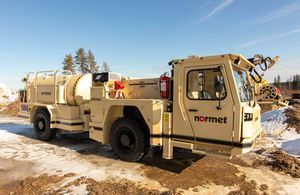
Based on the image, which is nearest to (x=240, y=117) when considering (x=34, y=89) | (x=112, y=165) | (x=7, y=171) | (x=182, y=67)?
(x=182, y=67)

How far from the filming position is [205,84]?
497 centimetres

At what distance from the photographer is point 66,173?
5262 mm

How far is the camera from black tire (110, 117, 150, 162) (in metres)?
5.88

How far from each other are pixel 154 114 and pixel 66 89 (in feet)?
13.8

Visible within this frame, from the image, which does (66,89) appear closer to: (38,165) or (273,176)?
(38,165)

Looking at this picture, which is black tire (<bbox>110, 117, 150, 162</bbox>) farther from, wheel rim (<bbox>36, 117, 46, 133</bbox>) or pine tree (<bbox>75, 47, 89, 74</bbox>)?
pine tree (<bbox>75, 47, 89, 74</bbox>)

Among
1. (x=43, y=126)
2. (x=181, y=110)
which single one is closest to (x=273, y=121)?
(x=181, y=110)

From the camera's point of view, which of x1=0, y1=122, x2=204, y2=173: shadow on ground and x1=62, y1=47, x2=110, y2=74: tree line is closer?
x1=0, y1=122, x2=204, y2=173: shadow on ground

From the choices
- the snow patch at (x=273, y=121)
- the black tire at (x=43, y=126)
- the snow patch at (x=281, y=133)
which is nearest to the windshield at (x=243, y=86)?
the snow patch at (x=281, y=133)

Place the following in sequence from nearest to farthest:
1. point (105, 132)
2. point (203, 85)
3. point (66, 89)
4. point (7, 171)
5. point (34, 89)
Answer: point (203, 85) → point (7, 171) → point (105, 132) → point (66, 89) → point (34, 89)

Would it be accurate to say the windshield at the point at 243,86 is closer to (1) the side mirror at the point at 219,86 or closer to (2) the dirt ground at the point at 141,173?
(1) the side mirror at the point at 219,86

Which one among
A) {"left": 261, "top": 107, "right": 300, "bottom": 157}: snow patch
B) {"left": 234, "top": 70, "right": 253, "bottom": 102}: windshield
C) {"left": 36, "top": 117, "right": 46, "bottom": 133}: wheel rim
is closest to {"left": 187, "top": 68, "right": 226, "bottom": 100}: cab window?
{"left": 234, "top": 70, "right": 253, "bottom": 102}: windshield

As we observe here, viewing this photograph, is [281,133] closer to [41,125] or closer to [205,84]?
[205,84]

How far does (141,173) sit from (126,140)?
43.2 inches
